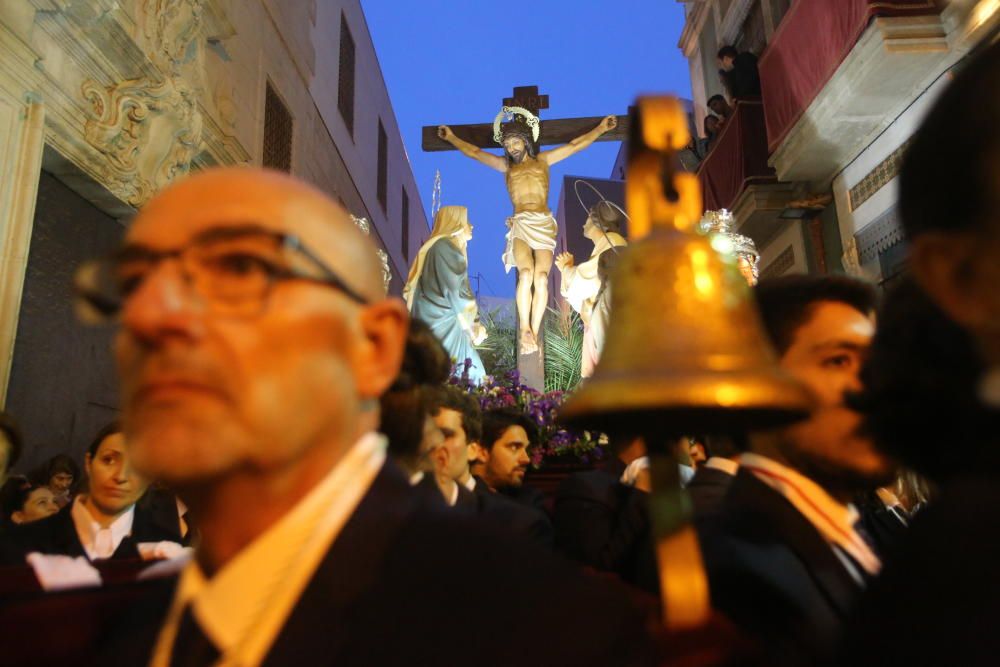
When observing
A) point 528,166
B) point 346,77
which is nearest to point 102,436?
point 528,166

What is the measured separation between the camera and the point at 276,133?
37.0 feet

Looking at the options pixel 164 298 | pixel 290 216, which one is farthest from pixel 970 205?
pixel 164 298

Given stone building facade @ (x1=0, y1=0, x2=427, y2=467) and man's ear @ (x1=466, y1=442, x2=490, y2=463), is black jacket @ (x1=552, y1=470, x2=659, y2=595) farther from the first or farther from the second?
stone building facade @ (x1=0, y1=0, x2=427, y2=467)

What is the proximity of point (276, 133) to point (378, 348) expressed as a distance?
11.3 m

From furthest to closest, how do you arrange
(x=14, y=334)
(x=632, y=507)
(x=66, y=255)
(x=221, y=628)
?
(x=66, y=255), (x=14, y=334), (x=632, y=507), (x=221, y=628)

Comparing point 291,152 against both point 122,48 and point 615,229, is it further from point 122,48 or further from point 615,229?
point 615,229

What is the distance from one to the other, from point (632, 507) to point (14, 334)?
494 centimetres

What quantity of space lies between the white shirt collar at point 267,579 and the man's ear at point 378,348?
0.14 metres

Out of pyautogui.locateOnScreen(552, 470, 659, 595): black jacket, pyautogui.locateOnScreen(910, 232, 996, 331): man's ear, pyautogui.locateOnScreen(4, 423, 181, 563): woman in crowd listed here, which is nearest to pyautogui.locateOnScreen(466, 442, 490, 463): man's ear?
pyautogui.locateOnScreen(552, 470, 659, 595): black jacket

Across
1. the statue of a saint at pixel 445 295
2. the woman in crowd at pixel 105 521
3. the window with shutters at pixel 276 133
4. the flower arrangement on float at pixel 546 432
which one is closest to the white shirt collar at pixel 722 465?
the woman in crowd at pixel 105 521

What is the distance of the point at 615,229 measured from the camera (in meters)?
7.21

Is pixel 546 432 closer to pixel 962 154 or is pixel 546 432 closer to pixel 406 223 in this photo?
pixel 962 154

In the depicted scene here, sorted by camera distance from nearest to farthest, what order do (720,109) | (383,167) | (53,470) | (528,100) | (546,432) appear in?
(53,470)
(546,432)
(720,109)
(528,100)
(383,167)

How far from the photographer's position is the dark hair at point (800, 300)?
140 centimetres
